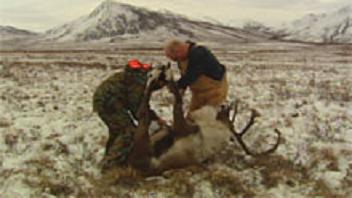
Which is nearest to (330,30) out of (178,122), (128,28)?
(128,28)

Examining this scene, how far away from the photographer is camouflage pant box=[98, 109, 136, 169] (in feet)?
25.9

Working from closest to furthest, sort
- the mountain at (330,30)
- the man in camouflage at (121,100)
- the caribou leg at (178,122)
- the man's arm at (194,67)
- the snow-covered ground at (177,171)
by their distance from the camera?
the snow-covered ground at (177,171) → the caribou leg at (178,122) → the man in camouflage at (121,100) → the man's arm at (194,67) → the mountain at (330,30)

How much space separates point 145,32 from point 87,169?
140032mm

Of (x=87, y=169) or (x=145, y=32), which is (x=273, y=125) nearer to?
(x=87, y=169)

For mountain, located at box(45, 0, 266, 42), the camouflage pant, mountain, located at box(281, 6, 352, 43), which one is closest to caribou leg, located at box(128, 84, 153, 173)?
the camouflage pant

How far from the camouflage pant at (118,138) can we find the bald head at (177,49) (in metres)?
1.11

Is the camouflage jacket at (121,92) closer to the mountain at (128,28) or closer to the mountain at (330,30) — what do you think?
the mountain at (128,28)

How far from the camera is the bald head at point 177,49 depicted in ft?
27.2

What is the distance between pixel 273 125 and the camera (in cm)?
1077

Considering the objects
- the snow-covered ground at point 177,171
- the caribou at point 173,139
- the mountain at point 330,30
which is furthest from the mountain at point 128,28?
the caribou at point 173,139

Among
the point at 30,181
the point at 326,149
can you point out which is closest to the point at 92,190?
the point at 30,181

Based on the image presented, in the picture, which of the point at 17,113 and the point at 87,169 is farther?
the point at 17,113

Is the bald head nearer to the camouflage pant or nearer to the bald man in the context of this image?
the bald man

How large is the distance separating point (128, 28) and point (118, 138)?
477ft
